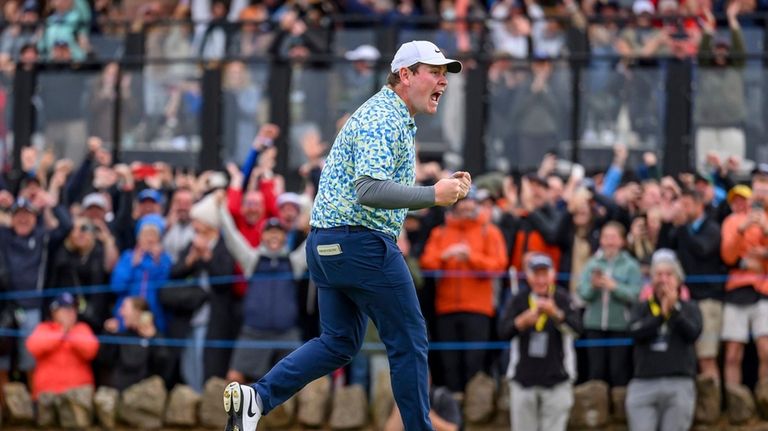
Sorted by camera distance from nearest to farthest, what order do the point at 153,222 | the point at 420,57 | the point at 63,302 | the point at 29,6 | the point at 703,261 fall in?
the point at 420,57 < the point at 703,261 < the point at 63,302 < the point at 153,222 < the point at 29,6

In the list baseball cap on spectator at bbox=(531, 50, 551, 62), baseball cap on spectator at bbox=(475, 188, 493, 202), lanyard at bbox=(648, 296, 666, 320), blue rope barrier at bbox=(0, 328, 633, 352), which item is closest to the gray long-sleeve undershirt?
lanyard at bbox=(648, 296, 666, 320)

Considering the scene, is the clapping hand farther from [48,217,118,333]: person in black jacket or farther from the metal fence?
the metal fence

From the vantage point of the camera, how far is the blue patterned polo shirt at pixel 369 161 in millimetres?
8992

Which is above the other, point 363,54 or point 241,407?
point 363,54

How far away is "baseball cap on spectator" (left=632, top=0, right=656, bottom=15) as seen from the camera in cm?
1772

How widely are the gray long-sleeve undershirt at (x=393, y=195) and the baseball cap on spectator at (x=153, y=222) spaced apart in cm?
770

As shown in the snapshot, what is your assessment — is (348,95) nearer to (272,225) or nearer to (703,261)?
(272,225)

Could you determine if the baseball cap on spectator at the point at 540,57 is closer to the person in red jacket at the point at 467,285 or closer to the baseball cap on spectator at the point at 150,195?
the person in red jacket at the point at 467,285

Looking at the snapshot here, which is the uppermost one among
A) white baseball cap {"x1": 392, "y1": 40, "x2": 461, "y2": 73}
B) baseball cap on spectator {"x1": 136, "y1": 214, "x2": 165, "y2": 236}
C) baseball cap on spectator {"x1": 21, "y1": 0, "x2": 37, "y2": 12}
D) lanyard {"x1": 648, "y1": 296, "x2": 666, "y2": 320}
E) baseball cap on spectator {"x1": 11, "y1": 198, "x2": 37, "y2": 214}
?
baseball cap on spectator {"x1": 21, "y1": 0, "x2": 37, "y2": 12}

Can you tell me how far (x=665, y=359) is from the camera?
48.6 feet

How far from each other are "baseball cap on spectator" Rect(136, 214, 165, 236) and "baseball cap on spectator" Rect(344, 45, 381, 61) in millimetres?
2638

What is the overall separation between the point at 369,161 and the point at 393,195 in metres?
0.24

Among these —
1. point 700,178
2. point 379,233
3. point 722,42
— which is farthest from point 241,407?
point 722,42

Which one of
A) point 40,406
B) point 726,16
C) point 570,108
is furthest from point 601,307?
point 40,406
